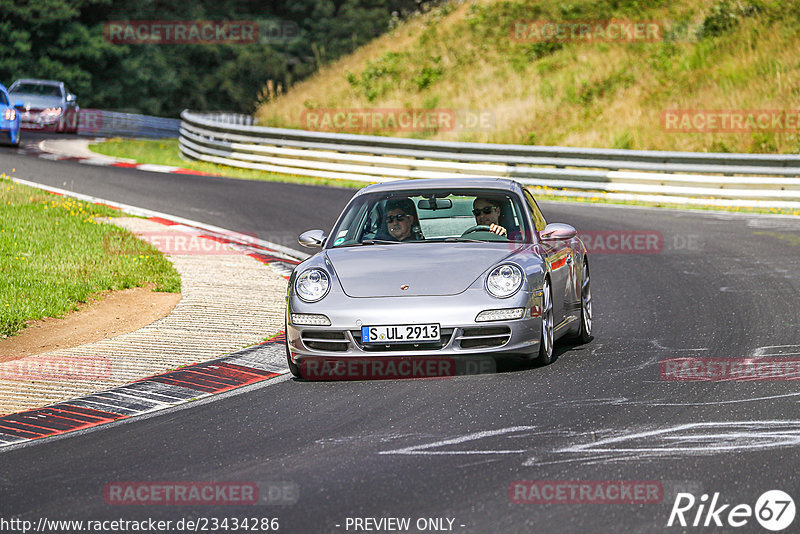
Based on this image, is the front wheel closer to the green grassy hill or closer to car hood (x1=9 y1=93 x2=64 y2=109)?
the green grassy hill

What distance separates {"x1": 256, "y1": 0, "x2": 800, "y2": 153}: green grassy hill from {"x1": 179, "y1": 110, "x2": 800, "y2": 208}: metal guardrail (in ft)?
10.1

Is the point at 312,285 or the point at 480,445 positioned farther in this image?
the point at 312,285

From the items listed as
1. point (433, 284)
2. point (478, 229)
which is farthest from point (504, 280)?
point (478, 229)

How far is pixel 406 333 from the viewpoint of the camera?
791 centimetres

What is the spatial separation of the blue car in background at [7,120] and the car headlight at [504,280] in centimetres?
2384

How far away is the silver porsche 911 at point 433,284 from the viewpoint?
26.1ft

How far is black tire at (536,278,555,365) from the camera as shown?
832 centimetres

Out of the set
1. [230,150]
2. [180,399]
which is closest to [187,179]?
[230,150]

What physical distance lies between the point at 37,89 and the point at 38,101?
0.62 m

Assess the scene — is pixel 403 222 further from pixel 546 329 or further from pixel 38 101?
pixel 38 101

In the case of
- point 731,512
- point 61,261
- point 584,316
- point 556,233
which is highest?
point 556,233

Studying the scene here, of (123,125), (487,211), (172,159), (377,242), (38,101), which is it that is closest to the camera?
(377,242)

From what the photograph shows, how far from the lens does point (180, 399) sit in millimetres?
7902

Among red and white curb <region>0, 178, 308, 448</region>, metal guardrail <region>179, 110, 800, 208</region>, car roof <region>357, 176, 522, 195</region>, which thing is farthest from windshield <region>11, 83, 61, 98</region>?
car roof <region>357, 176, 522, 195</region>
